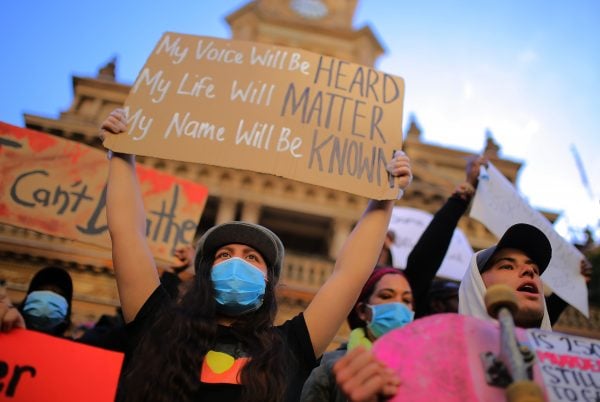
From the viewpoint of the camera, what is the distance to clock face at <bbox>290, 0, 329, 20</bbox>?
29.0m

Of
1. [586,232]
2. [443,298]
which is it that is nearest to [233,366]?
[443,298]

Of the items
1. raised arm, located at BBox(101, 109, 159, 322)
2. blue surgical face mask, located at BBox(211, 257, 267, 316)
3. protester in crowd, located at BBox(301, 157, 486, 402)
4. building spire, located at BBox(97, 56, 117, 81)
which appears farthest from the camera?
building spire, located at BBox(97, 56, 117, 81)

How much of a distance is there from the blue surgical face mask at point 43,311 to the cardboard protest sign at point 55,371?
130 centimetres

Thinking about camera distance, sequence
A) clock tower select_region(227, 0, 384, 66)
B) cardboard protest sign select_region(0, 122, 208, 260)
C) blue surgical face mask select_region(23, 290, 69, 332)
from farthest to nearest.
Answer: clock tower select_region(227, 0, 384, 66)
cardboard protest sign select_region(0, 122, 208, 260)
blue surgical face mask select_region(23, 290, 69, 332)

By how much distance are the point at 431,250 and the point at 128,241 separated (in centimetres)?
208

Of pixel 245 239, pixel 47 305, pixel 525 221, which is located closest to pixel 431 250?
pixel 525 221

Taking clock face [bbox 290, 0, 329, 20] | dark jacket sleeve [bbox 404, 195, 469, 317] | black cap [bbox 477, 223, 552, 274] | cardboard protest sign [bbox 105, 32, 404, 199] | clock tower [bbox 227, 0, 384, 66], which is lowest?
black cap [bbox 477, 223, 552, 274]

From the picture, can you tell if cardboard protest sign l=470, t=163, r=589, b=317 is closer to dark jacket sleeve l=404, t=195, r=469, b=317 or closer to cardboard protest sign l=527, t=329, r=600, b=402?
dark jacket sleeve l=404, t=195, r=469, b=317

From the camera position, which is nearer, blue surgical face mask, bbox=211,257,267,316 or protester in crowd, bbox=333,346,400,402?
protester in crowd, bbox=333,346,400,402

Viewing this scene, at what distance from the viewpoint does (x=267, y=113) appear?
282 centimetres

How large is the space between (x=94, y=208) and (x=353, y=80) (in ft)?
9.89

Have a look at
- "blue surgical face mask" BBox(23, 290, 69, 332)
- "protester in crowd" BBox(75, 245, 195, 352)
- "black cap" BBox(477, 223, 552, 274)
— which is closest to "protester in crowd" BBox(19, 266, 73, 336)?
"blue surgical face mask" BBox(23, 290, 69, 332)

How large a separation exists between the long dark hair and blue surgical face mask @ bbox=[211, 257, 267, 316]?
0.14ft

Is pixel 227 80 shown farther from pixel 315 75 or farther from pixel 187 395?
pixel 187 395
